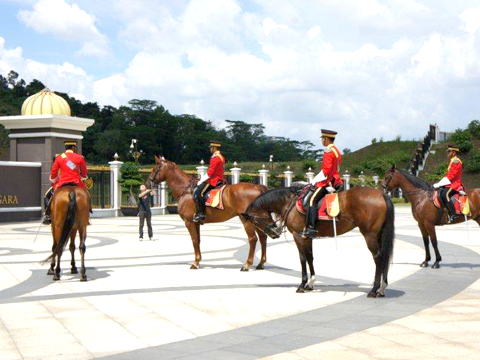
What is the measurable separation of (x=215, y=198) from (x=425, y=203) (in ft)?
13.5

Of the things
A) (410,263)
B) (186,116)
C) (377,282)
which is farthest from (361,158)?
(377,282)

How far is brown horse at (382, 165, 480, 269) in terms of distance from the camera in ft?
42.9

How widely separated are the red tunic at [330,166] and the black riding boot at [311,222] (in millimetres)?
375

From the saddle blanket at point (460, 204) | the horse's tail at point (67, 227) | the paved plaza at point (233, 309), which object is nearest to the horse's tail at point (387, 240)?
the paved plaza at point (233, 309)

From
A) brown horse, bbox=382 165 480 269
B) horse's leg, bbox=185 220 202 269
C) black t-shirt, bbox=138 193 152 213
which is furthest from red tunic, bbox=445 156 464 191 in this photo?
black t-shirt, bbox=138 193 152 213

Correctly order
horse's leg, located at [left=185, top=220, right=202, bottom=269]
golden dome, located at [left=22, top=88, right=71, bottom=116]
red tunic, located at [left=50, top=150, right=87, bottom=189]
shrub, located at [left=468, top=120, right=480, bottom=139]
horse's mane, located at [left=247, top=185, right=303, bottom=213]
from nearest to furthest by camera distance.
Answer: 1. horse's mane, located at [left=247, top=185, right=303, bottom=213]
2. red tunic, located at [left=50, top=150, right=87, bottom=189]
3. horse's leg, located at [left=185, top=220, right=202, bottom=269]
4. golden dome, located at [left=22, top=88, right=71, bottom=116]
5. shrub, located at [left=468, top=120, right=480, bottom=139]

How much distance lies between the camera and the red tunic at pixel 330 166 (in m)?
10.1

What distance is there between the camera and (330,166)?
10.1 meters

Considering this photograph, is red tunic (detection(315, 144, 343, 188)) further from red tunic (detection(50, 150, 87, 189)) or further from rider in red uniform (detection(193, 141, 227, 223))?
red tunic (detection(50, 150, 87, 189))

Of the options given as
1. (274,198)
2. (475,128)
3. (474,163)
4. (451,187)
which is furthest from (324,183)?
(475,128)

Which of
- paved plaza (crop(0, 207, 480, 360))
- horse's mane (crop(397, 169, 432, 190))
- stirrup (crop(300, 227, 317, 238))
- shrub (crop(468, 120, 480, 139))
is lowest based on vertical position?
paved plaza (crop(0, 207, 480, 360))

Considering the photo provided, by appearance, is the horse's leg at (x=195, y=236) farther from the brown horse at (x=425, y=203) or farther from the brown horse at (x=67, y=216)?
the brown horse at (x=425, y=203)

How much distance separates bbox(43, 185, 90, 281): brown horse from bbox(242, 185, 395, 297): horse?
277 cm

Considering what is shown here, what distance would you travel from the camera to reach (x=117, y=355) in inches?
247
